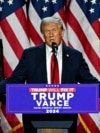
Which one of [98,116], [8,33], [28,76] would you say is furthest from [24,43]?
[28,76]

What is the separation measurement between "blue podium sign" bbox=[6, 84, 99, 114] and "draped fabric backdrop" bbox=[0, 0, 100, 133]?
1.95 meters

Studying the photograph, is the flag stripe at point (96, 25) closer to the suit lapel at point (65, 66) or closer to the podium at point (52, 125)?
the suit lapel at point (65, 66)

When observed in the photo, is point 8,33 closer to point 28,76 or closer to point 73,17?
point 73,17

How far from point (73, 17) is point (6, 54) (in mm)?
714

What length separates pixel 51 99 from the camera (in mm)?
1475

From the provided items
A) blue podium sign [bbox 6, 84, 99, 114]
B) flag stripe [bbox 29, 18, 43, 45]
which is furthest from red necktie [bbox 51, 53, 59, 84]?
flag stripe [bbox 29, 18, 43, 45]

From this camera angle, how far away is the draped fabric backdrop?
3383mm

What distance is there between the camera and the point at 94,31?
3375 mm

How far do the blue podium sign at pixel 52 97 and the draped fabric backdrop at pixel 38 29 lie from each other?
1.95 meters

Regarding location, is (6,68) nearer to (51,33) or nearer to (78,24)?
(78,24)

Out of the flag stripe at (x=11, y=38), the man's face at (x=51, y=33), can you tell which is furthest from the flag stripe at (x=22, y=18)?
the man's face at (x=51, y=33)

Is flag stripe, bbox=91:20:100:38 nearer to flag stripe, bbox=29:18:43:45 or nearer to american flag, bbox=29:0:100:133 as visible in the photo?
american flag, bbox=29:0:100:133

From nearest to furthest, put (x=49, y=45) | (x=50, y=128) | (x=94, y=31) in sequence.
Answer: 1. (x=50, y=128)
2. (x=49, y=45)
3. (x=94, y=31)

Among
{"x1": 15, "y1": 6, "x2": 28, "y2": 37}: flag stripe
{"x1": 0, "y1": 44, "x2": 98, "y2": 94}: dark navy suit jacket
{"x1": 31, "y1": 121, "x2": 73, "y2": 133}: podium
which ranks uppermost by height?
{"x1": 15, "y1": 6, "x2": 28, "y2": 37}: flag stripe
